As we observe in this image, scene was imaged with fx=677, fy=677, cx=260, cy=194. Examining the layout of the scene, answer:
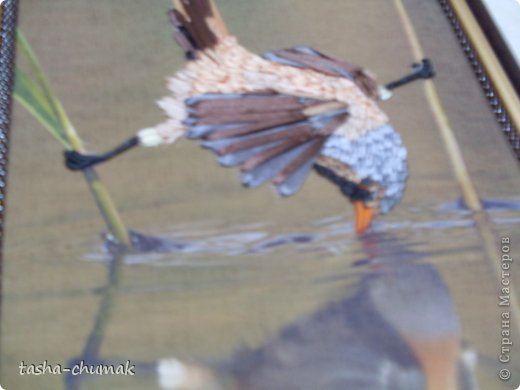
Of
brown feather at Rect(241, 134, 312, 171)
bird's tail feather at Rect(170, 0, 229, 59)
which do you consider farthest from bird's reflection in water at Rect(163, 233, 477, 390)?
bird's tail feather at Rect(170, 0, 229, 59)

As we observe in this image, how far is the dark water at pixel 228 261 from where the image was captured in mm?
964

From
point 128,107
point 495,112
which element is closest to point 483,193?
point 495,112

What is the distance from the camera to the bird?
43.8 inches

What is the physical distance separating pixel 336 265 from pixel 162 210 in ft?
0.94

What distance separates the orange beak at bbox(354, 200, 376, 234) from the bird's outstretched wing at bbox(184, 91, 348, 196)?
3.9 inches

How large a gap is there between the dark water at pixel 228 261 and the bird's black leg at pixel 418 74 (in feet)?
0.09

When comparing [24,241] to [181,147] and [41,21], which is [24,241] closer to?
[181,147]

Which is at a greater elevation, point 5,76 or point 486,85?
point 5,76

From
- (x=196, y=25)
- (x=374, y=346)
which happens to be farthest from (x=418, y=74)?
(x=374, y=346)

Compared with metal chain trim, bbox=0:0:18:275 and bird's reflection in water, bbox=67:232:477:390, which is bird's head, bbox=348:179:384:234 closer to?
bird's reflection in water, bbox=67:232:477:390

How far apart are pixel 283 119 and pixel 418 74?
0.28 meters

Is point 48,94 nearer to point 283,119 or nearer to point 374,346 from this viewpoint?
point 283,119

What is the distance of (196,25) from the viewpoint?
4.07 ft

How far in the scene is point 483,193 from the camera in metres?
1.13
